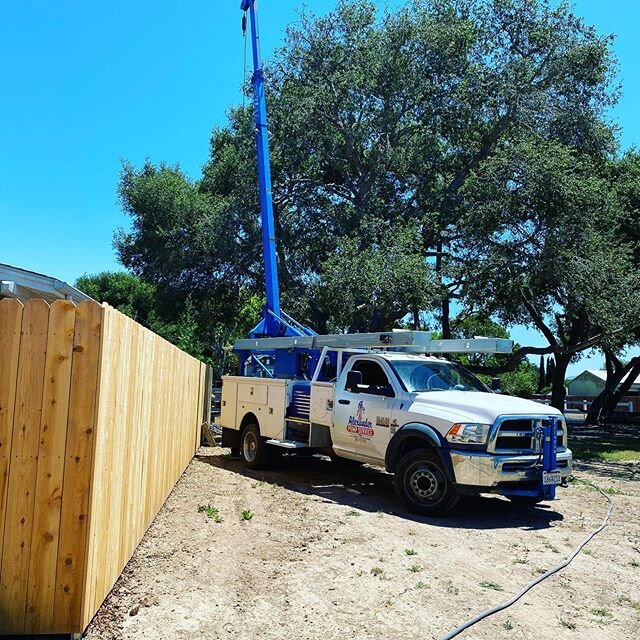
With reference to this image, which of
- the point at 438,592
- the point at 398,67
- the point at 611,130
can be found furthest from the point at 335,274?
the point at 438,592

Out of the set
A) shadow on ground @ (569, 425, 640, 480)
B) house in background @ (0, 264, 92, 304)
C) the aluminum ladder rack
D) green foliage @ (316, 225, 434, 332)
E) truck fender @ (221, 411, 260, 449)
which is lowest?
shadow on ground @ (569, 425, 640, 480)

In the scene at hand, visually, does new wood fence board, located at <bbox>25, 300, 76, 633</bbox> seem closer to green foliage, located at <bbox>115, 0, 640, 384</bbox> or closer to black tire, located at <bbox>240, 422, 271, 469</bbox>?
black tire, located at <bbox>240, 422, 271, 469</bbox>

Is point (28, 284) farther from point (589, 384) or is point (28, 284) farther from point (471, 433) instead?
point (589, 384)

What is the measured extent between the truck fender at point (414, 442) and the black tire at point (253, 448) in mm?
3378

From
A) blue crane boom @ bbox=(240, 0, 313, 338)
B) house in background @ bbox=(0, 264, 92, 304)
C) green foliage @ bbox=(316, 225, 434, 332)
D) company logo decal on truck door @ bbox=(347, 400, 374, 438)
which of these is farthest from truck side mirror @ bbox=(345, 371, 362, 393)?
green foliage @ bbox=(316, 225, 434, 332)

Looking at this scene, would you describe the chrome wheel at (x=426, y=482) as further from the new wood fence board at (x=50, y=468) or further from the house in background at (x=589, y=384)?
the house in background at (x=589, y=384)

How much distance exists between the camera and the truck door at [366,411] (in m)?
9.44

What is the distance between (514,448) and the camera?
27.3 feet

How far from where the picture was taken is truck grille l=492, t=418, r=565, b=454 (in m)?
8.20

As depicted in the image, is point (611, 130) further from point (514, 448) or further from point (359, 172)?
point (514, 448)

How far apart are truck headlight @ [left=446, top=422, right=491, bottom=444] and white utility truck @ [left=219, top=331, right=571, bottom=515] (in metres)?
0.01

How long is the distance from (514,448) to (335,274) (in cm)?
1049

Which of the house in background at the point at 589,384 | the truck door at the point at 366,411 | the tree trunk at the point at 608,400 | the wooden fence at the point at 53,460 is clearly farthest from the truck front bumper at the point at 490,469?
the house in background at the point at 589,384

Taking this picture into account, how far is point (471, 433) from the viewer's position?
8.20 metres
